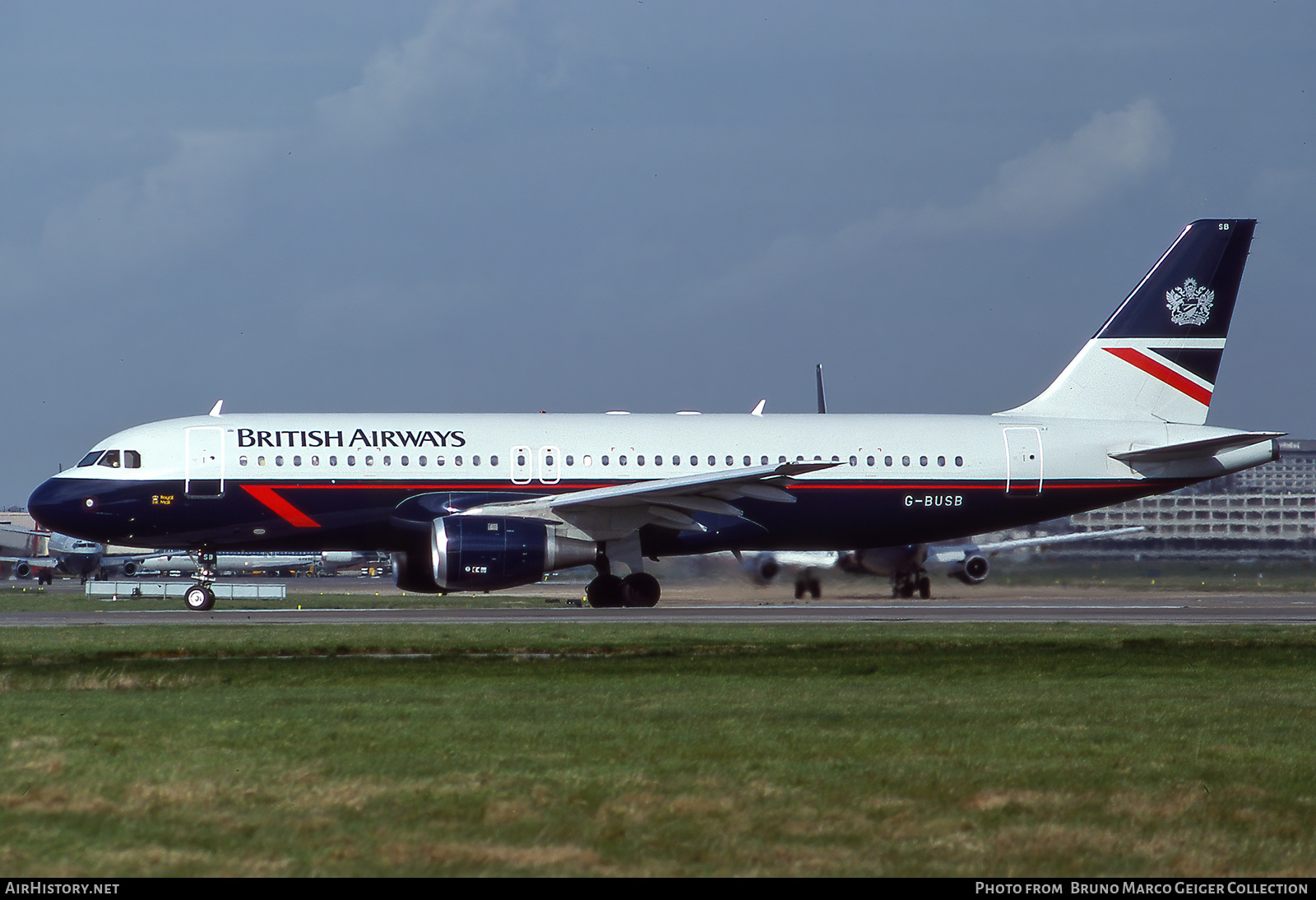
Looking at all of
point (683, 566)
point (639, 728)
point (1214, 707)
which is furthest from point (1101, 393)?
point (639, 728)

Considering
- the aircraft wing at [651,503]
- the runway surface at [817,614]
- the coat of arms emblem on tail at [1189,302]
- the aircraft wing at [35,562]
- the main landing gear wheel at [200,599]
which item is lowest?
the runway surface at [817,614]

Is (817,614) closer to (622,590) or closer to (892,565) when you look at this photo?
(622,590)

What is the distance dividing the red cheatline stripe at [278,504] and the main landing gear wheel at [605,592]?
5.52 meters

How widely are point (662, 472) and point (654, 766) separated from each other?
19.7m

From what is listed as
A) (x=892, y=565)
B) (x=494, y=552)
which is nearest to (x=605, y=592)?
(x=494, y=552)

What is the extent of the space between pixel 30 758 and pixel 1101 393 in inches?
1018

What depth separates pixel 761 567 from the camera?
32844mm

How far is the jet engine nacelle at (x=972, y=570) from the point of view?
34.3 m

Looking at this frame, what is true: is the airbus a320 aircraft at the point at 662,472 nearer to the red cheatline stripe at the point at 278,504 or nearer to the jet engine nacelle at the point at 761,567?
the red cheatline stripe at the point at 278,504

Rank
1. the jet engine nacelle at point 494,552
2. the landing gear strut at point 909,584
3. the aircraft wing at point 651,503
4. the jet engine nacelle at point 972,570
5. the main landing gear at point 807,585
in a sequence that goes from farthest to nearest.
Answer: the jet engine nacelle at point 972,570, the landing gear strut at point 909,584, the main landing gear at point 807,585, the aircraft wing at point 651,503, the jet engine nacelle at point 494,552

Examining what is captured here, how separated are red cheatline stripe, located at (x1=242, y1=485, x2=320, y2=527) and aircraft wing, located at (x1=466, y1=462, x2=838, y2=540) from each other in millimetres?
3346

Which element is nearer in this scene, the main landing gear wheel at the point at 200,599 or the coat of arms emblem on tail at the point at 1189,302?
the main landing gear wheel at the point at 200,599

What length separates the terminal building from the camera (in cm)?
3609

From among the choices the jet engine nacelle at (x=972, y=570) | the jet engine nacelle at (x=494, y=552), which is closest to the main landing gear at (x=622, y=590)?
the jet engine nacelle at (x=494, y=552)
